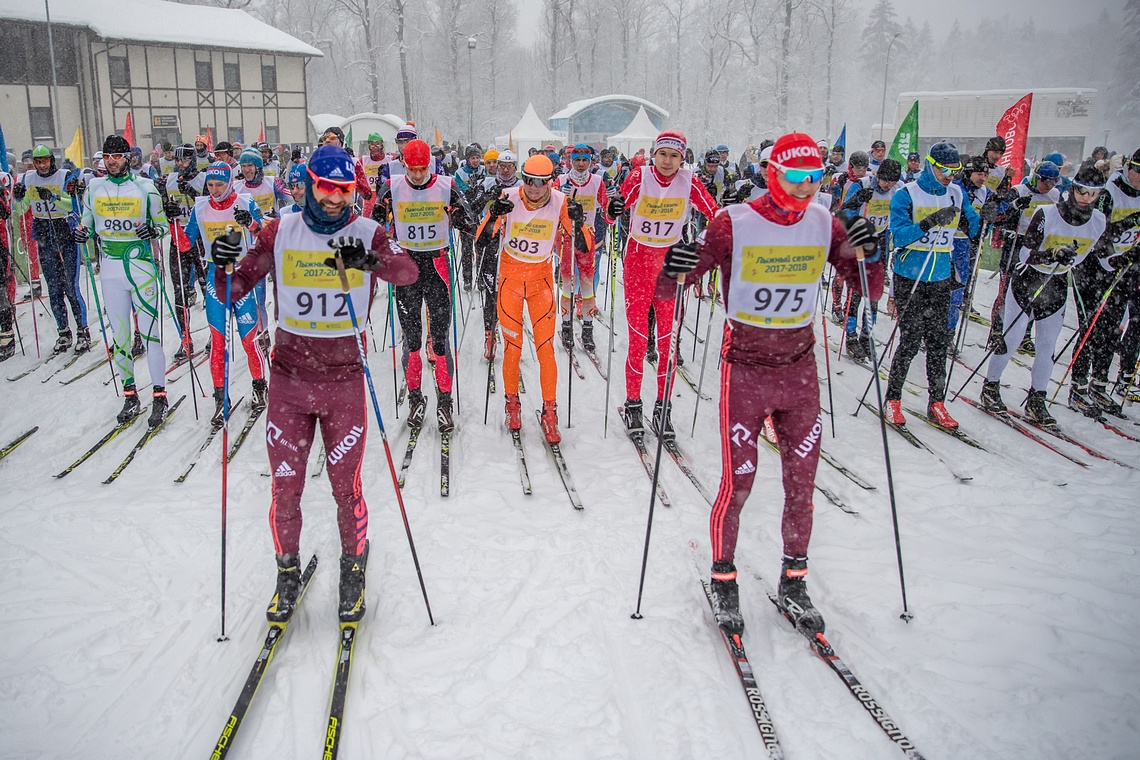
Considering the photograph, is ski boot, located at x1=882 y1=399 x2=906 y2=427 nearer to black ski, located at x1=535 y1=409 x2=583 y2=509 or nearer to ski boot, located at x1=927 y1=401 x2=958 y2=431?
ski boot, located at x1=927 y1=401 x2=958 y2=431

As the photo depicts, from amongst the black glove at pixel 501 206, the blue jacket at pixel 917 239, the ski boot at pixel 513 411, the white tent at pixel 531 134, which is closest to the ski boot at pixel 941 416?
the blue jacket at pixel 917 239

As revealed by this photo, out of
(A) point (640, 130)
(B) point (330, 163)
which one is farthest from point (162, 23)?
(B) point (330, 163)

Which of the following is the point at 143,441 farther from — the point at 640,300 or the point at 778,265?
the point at 778,265

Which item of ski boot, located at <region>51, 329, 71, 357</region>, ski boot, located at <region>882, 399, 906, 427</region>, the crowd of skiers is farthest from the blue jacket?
ski boot, located at <region>51, 329, 71, 357</region>

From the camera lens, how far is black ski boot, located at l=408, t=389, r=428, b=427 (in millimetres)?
6383

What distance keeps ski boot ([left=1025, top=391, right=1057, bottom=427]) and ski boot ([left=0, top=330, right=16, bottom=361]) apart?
38.3 feet

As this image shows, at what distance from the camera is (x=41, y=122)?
84.1 ft

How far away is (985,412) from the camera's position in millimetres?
6906

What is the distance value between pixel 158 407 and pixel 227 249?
154 inches

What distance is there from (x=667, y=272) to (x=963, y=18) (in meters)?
146

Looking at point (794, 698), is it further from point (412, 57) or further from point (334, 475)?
point (412, 57)

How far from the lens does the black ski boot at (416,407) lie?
6.38 metres

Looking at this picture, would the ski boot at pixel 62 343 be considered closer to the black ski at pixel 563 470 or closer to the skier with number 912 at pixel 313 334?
the black ski at pixel 563 470

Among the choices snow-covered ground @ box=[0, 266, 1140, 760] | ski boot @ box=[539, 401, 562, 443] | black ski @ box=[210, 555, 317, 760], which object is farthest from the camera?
ski boot @ box=[539, 401, 562, 443]
